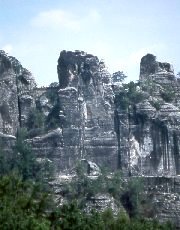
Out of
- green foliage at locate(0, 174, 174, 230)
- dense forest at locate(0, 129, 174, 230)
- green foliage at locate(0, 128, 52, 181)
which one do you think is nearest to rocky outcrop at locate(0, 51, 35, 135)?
dense forest at locate(0, 129, 174, 230)

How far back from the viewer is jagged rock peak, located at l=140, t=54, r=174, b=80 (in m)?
52.8

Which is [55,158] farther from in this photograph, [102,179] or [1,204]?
[1,204]

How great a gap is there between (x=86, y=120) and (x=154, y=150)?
5.36 meters

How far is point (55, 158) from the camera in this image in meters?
48.3

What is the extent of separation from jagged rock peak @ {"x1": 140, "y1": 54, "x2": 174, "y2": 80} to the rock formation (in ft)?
4.93

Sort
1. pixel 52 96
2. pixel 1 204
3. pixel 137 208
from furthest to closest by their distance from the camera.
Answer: pixel 52 96
pixel 137 208
pixel 1 204

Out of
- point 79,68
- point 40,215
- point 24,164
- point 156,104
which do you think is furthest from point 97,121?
point 40,215

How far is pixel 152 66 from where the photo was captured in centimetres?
5297

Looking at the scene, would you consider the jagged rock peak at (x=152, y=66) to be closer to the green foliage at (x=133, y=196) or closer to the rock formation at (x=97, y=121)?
the rock formation at (x=97, y=121)

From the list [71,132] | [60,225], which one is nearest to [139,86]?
[71,132]

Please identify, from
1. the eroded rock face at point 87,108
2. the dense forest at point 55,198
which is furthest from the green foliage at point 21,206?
the eroded rock face at point 87,108

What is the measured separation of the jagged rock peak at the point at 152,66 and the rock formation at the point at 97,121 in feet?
4.93

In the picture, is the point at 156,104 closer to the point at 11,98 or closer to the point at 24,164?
the point at 24,164

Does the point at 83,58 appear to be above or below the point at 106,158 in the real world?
above
